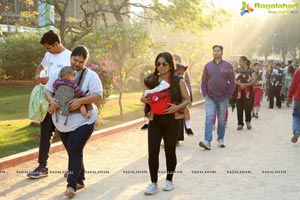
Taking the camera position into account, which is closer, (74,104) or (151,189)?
(74,104)

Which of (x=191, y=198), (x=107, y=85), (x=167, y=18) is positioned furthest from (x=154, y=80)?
(x=167, y=18)

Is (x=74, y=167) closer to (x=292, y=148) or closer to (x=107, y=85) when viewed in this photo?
(x=292, y=148)

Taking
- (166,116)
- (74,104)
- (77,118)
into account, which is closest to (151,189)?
(166,116)

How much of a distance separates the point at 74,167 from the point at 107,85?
5.71 m

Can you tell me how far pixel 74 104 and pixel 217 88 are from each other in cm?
363

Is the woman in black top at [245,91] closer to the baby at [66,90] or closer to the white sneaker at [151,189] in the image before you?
the white sneaker at [151,189]

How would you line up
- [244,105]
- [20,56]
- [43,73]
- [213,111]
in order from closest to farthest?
1. [43,73]
2. [213,111]
3. [244,105]
4. [20,56]

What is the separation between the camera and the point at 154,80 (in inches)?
188

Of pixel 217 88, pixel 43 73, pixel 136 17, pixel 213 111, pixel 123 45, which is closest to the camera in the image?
pixel 43 73

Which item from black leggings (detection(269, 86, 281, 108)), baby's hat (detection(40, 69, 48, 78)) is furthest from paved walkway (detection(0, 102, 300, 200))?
black leggings (detection(269, 86, 281, 108))

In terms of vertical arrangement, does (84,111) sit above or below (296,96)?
above

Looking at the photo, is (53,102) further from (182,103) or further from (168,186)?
(168,186)

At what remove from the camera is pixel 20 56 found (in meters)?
21.1

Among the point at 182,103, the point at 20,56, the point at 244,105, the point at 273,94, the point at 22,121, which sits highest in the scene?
the point at 20,56
